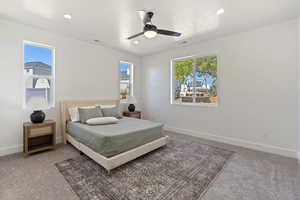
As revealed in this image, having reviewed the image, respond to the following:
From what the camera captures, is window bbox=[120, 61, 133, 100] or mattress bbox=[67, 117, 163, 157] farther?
window bbox=[120, 61, 133, 100]

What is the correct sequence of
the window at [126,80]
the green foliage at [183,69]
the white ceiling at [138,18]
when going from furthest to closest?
1. the window at [126,80]
2. the green foliage at [183,69]
3. the white ceiling at [138,18]

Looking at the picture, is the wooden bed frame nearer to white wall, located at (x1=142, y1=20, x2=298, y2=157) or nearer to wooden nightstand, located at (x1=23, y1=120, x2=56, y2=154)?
wooden nightstand, located at (x1=23, y1=120, x2=56, y2=154)

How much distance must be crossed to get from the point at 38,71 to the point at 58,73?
406mm

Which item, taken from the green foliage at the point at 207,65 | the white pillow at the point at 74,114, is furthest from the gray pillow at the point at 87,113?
the green foliage at the point at 207,65

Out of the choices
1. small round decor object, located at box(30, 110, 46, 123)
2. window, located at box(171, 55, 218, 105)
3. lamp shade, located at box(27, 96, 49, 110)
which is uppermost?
window, located at box(171, 55, 218, 105)

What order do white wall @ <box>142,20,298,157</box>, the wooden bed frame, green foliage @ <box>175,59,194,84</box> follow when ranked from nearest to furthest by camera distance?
the wooden bed frame < white wall @ <box>142,20,298,157</box> < green foliage @ <box>175,59,194,84</box>

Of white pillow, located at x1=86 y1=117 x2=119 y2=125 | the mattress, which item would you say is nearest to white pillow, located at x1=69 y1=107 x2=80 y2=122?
the mattress

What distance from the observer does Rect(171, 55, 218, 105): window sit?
13.0ft

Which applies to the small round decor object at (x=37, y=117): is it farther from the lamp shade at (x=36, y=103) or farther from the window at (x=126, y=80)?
the window at (x=126, y=80)

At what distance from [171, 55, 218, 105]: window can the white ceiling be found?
83 centimetres

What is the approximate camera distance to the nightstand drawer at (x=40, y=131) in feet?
9.03

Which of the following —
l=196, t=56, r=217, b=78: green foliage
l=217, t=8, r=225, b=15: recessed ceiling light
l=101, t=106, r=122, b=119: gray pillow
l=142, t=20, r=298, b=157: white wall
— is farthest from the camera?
l=196, t=56, r=217, b=78: green foliage

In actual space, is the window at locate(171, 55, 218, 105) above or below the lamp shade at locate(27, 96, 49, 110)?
above

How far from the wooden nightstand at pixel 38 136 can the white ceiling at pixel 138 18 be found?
2163 mm
